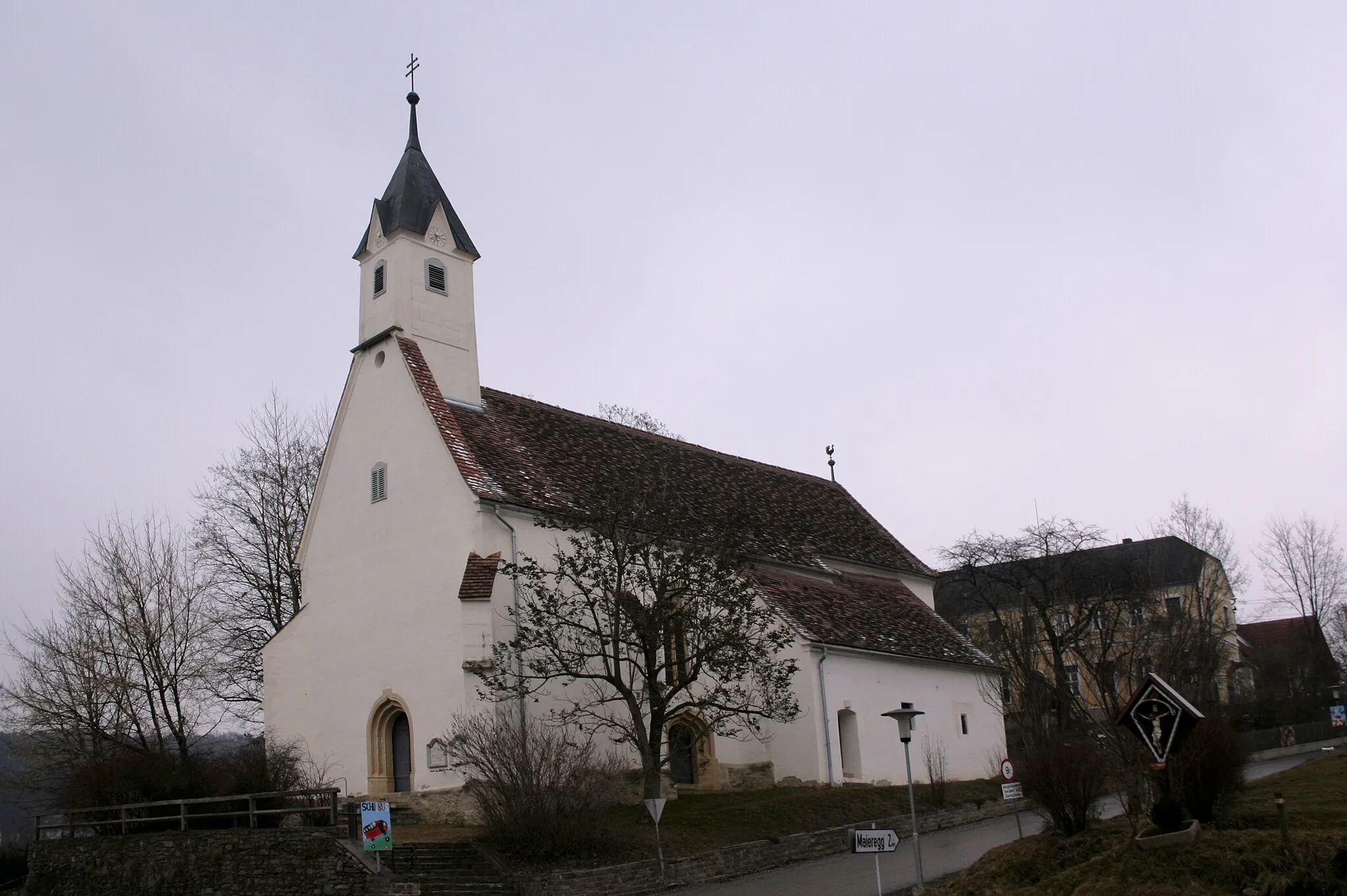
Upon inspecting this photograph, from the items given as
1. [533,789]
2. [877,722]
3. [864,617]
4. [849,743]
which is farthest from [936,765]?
[533,789]

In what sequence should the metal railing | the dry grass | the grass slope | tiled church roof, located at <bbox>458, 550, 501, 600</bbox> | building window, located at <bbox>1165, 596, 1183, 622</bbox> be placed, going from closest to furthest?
the grass slope < the dry grass < the metal railing < tiled church roof, located at <bbox>458, 550, 501, 600</bbox> < building window, located at <bbox>1165, 596, 1183, 622</bbox>

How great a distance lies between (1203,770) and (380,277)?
23.1 meters

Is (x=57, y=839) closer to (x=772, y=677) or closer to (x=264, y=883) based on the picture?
(x=264, y=883)

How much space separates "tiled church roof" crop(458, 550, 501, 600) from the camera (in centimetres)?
2533

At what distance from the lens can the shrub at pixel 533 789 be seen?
67.1 feet

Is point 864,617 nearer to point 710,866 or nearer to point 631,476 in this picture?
point 631,476

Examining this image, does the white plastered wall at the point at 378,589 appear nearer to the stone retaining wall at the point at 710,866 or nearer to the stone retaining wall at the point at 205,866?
the stone retaining wall at the point at 205,866

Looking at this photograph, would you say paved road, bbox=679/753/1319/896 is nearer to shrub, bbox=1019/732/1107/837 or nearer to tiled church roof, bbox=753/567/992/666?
shrub, bbox=1019/732/1107/837

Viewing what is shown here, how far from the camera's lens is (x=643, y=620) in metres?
23.2

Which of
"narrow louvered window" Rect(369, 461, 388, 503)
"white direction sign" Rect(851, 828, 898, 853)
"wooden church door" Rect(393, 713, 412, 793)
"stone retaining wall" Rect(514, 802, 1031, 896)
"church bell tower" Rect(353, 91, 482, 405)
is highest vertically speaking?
"church bell tower" Rect(353, 91, 482, 405)

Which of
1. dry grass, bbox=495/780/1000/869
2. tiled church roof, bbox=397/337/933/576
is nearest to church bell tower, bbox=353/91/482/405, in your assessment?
tiled church roof, bbox=397/337/933/576

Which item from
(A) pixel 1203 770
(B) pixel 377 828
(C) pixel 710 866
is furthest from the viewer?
(C) pixel 710 866

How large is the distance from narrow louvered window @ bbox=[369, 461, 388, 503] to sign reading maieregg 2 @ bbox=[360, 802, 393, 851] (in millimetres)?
10677

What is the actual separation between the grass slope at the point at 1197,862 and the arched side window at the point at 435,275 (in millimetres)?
20114
